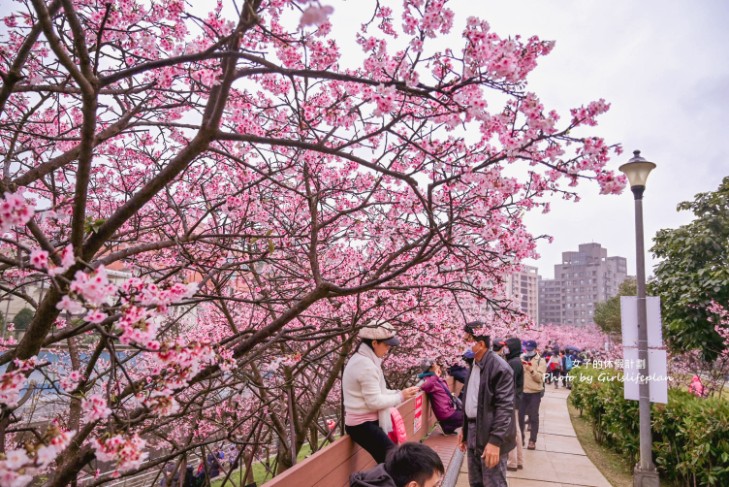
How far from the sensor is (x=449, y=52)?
277cm

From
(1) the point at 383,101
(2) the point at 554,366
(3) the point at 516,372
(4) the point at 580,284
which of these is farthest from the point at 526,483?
(4) the point at 580,284

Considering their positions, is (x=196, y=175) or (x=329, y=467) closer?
(x=329, y=467)

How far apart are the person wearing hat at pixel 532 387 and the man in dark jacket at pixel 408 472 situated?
5825mm

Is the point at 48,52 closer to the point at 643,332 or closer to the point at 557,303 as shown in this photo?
the point at 643,332

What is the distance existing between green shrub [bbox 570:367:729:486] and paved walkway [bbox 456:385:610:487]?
2.57 ft

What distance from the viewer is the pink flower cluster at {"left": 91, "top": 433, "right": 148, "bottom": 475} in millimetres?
1745

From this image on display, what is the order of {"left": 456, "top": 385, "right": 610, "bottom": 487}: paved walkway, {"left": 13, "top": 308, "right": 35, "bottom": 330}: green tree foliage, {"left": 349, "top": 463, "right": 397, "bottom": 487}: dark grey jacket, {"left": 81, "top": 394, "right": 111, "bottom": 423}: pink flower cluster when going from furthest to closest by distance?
{"left": 13, "top": 308, "right": 35, "bottom": 330}: green tree foliage
{"left": 456, "top": 385, "right": 610, "bottom": 487}: paved walkway
{"left": 349, "top": 463, "right": 397, "bottom": 487}: dark grey jacket
{"left": 81, "top": 394, "right": 111, "bottom": 423}: pink flower cluster

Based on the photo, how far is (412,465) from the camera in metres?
2.46

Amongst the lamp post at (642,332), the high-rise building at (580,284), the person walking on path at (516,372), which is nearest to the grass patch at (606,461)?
the lamp post at (642,332)

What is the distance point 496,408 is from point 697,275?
10642mm

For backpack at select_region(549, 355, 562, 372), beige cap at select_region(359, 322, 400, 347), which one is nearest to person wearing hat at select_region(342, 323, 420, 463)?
beige cap at select_region(359, 322, 400, 347)

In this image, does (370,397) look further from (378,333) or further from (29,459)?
(29,459)

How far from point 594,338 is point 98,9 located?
5903cm

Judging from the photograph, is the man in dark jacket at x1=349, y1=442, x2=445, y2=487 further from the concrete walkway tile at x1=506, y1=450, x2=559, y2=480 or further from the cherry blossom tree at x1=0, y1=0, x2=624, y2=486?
the concrete walkway tile at x1=506, y1=450, x2=559, y2=480
